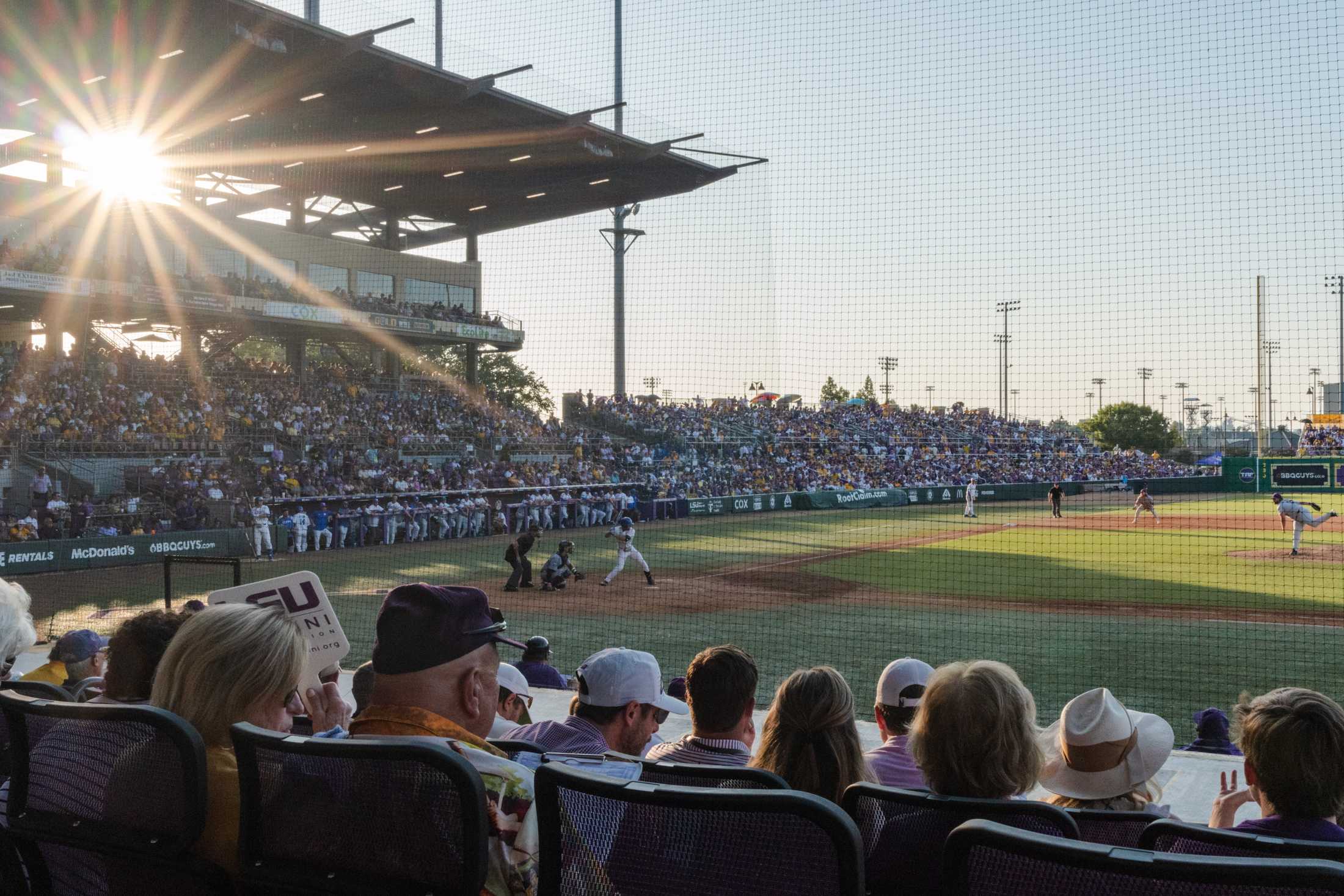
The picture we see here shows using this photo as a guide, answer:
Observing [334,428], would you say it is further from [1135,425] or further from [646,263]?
[1135,425]

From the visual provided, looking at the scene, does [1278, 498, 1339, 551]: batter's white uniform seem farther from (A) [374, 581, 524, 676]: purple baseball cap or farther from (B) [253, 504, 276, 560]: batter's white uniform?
(A) [374, 581, 524, 676]: purple baseball cap

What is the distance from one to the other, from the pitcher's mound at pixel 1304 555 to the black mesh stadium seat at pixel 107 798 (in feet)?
75.6

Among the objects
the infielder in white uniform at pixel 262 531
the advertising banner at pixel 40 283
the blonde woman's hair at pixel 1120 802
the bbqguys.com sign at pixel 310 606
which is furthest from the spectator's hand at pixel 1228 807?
the advertising banner at pixel 40 283

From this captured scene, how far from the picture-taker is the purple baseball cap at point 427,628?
2.30 m

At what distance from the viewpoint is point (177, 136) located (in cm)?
2586

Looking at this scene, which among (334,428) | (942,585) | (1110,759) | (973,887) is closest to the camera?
(973,887)

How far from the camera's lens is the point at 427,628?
2324 millimetres

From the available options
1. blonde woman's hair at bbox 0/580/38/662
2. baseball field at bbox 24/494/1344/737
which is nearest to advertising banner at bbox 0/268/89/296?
baseball field at bbox 24/494/1344/737

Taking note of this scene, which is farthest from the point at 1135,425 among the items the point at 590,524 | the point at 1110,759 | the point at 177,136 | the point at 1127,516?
the point at 1110,759

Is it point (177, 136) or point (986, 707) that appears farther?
point (177, 136)

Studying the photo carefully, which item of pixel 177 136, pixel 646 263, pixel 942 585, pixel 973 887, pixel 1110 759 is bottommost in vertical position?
pixel 942 585

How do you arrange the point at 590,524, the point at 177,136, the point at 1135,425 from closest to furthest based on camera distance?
the point at 177,136, the point at 590,524, the point at 1135,425

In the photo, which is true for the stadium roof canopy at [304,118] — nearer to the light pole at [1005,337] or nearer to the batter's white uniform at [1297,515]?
the light pole at [1005,337]

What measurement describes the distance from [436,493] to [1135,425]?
68.4 metres
